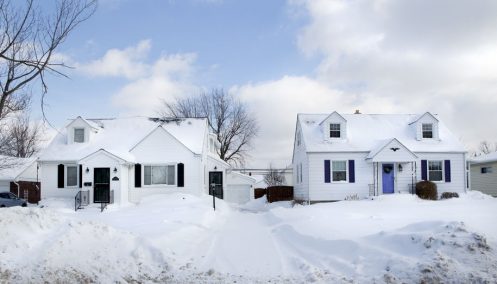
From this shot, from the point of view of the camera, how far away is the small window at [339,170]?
28.3m

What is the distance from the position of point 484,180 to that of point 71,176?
3079 cm

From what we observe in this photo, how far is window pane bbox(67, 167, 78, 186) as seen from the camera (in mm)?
29016

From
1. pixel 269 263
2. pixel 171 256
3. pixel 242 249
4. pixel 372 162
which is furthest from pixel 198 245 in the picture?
pixel 372 162

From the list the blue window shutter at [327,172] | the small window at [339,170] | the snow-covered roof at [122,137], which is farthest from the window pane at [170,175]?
the small window at [339,170]

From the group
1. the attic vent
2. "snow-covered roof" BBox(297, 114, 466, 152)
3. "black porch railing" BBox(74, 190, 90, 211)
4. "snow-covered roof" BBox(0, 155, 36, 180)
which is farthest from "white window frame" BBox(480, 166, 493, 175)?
"snow-covered roof" BBox(0, 155, 36, 180)

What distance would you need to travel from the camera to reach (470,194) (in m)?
29.2

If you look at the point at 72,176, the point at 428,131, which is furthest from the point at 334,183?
the point at 72,176

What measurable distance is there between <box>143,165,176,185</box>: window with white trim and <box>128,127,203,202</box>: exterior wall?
36 centimetres

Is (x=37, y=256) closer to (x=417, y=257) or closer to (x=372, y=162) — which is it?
(x=417, y=257)

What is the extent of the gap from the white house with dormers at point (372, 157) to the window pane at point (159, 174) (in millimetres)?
9068

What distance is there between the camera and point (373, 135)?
99.7ft

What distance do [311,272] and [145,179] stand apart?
71.8 feet

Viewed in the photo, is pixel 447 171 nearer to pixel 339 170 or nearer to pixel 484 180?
pixel 339 170

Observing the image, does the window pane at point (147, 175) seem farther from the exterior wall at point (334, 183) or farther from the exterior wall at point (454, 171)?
the exterior wall at point (454, 171)
